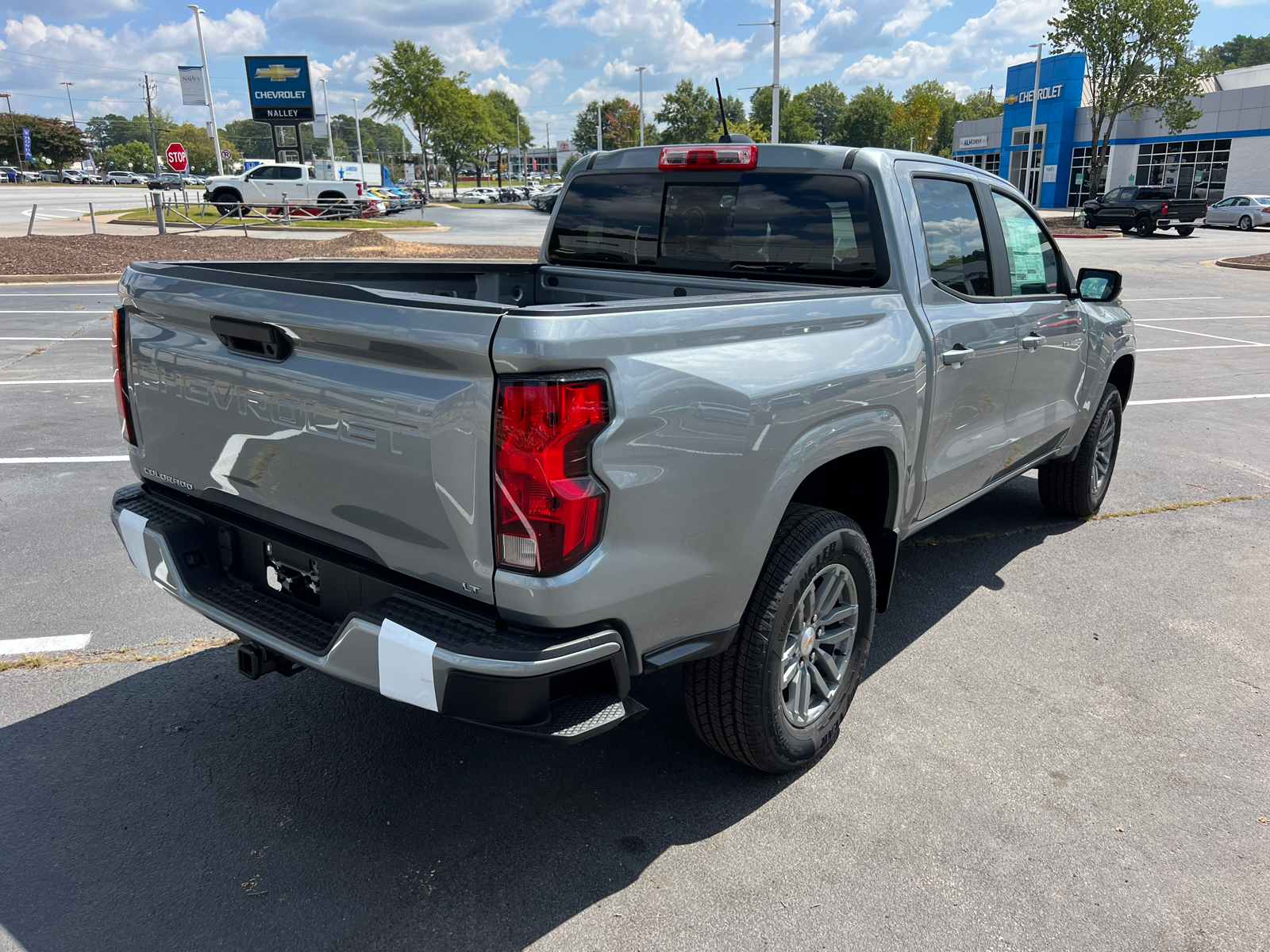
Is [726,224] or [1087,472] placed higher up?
[726,224]

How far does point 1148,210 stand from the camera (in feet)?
118

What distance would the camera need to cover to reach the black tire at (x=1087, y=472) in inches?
212

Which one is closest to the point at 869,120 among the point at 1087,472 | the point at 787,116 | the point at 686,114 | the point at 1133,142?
the point at 787,116

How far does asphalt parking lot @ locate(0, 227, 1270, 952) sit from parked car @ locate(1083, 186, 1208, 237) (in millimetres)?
37083

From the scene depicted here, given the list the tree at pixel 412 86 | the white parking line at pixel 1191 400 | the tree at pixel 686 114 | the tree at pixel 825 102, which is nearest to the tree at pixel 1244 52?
the tree at pixel 825 102

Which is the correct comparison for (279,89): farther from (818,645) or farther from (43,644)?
(818,645)

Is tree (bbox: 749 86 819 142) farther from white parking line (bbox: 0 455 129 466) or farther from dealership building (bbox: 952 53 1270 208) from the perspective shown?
white parking line (bbox: 0 455 129 466)

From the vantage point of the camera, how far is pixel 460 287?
446cm

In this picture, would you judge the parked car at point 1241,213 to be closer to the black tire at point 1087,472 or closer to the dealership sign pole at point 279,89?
the dealership sign pole at point 279,89

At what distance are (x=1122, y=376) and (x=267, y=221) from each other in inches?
1295

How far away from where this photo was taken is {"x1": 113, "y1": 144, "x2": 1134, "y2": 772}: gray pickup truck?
213 cm

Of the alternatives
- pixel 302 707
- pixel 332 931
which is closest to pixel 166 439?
pixel 302 707

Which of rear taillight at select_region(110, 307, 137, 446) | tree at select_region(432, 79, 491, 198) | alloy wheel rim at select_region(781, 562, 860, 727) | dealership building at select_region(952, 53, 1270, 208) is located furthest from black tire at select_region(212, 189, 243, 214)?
dealership building at select_region(952, 53, 1270, 208)

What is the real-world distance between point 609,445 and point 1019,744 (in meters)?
2.10
